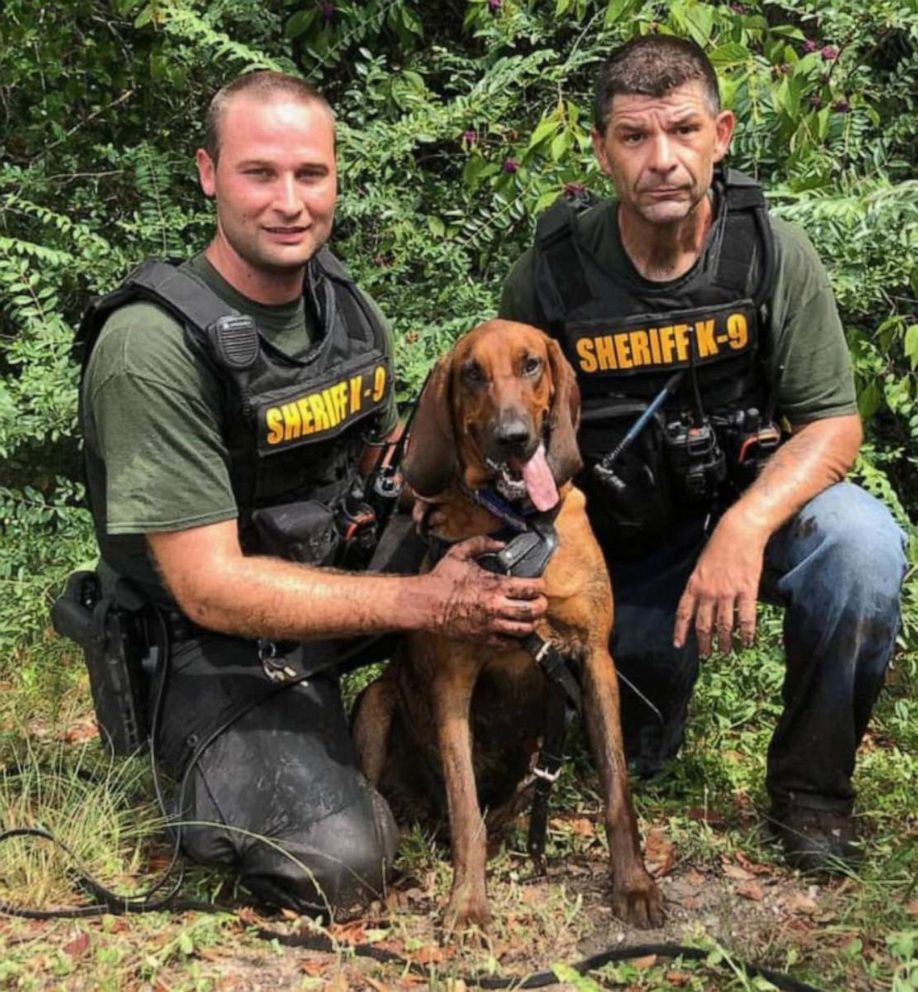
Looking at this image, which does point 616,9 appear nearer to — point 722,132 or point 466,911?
point 722,132

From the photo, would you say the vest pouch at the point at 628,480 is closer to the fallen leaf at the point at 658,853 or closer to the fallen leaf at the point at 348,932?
the fallen leaf at the point at 658,853

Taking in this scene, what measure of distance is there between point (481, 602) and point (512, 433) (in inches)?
16.6

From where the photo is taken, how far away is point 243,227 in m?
3.22

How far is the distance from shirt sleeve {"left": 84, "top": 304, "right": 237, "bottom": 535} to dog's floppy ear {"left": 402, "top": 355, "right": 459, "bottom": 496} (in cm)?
50

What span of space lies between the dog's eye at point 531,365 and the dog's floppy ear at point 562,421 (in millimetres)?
61

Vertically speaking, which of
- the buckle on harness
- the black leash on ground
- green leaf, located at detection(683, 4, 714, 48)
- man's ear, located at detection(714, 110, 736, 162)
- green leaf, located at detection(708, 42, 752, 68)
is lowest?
the black leash on ground

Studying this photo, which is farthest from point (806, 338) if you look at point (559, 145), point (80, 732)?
point (80, 732)

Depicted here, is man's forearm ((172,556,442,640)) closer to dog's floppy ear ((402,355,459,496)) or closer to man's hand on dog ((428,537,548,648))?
man's hand on dog ((428,537,548,648))

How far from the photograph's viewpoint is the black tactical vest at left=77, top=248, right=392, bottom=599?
3088mm

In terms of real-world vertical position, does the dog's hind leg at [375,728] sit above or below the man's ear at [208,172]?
below

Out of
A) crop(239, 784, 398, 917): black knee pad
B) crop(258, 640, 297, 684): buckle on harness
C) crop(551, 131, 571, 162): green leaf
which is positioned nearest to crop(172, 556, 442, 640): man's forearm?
crop(258, 640, 297, 684): buckle on harness

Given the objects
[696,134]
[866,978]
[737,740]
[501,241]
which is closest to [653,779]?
[737,740]

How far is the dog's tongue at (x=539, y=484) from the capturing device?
3.05 m

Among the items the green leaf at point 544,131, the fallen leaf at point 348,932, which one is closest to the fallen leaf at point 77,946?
the fallen leaf at point 348,932
